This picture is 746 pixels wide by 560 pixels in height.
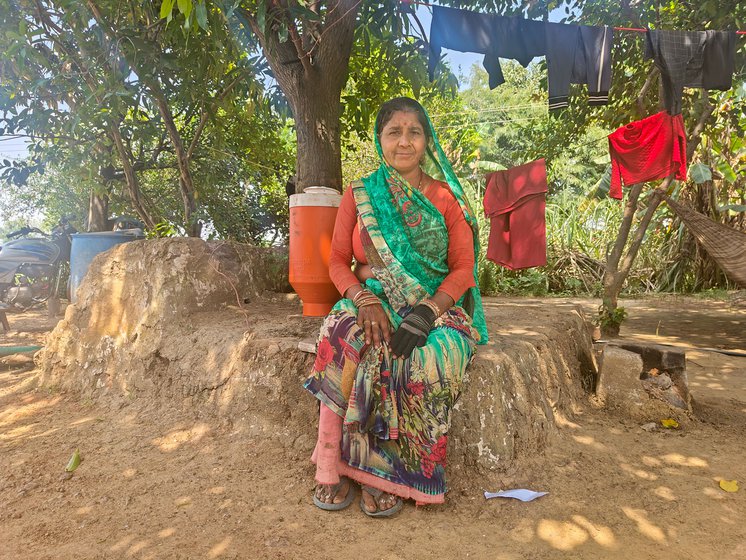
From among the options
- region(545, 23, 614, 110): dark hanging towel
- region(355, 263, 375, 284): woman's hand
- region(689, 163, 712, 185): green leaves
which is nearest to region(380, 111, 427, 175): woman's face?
region(355, 263, 375, 284): woman's hand

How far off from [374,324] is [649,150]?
380 centimetres

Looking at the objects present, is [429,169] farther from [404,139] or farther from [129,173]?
[129,173]

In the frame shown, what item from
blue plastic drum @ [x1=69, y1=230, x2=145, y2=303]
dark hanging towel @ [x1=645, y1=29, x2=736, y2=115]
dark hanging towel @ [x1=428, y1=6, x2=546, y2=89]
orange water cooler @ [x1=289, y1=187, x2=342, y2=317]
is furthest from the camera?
blue plastic drum @ [x1=69, y1=230, x2=145, y2=303]

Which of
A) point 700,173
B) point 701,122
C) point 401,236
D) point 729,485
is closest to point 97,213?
point 401,236

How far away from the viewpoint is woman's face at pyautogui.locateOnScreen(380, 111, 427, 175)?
6.96ft

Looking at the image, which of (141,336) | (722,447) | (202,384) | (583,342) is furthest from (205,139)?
(722,447)

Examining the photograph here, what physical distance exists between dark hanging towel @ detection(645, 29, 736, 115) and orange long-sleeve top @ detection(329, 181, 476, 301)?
9.32ft

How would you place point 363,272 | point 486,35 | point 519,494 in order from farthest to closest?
point 486,35
point 363,272
point 519,494

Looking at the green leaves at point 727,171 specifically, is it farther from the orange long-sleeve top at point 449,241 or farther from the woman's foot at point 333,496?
the woman's foot at point 333,496

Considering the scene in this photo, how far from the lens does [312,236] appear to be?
9.12 feet

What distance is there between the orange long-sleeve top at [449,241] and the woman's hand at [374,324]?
19cm

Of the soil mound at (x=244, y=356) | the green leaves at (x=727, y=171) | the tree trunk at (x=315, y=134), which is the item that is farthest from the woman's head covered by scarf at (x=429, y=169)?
the green leaves at (x=727, y=171)

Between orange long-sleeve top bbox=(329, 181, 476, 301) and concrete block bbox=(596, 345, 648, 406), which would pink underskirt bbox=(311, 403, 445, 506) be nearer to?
orange long-sleeve top bbox=(329, 181, 476, 301)

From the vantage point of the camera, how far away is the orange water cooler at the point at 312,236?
277cm
